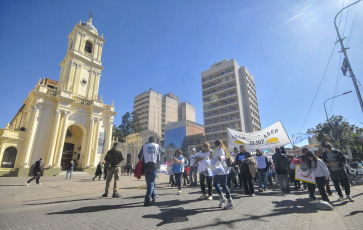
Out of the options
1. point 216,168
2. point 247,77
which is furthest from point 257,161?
point 247,77

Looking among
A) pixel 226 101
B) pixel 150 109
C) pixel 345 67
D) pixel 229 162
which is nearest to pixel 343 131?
pixel 345 67

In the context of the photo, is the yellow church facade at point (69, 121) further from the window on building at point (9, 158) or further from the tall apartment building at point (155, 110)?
the tall apartment building at point (155, 110)

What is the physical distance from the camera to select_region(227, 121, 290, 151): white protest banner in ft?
30.5

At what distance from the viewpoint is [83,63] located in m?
26.2

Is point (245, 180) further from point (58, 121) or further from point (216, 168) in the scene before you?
point (58, 121)

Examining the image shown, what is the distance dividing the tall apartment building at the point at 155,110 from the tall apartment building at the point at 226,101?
30.0 meters

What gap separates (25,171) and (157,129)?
64332 mm

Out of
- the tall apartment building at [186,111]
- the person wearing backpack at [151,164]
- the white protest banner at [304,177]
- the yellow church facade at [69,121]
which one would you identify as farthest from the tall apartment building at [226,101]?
the person wearing backpack at [151,164]

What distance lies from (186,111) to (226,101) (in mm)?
39446

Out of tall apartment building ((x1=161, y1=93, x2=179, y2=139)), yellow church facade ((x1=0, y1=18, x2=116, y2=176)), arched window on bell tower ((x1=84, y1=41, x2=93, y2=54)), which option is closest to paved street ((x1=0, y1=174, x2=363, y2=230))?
yellow church facade ((x1=0, y1=18, x2=116, y2=176))

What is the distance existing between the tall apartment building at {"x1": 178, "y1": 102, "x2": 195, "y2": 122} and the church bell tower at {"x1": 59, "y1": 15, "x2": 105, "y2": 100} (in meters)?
66.7

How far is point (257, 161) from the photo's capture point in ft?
24.9

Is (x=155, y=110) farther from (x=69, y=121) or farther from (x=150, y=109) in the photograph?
(x=69, y=121)

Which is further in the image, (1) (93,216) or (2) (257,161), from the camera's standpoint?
(2) (257,161)
